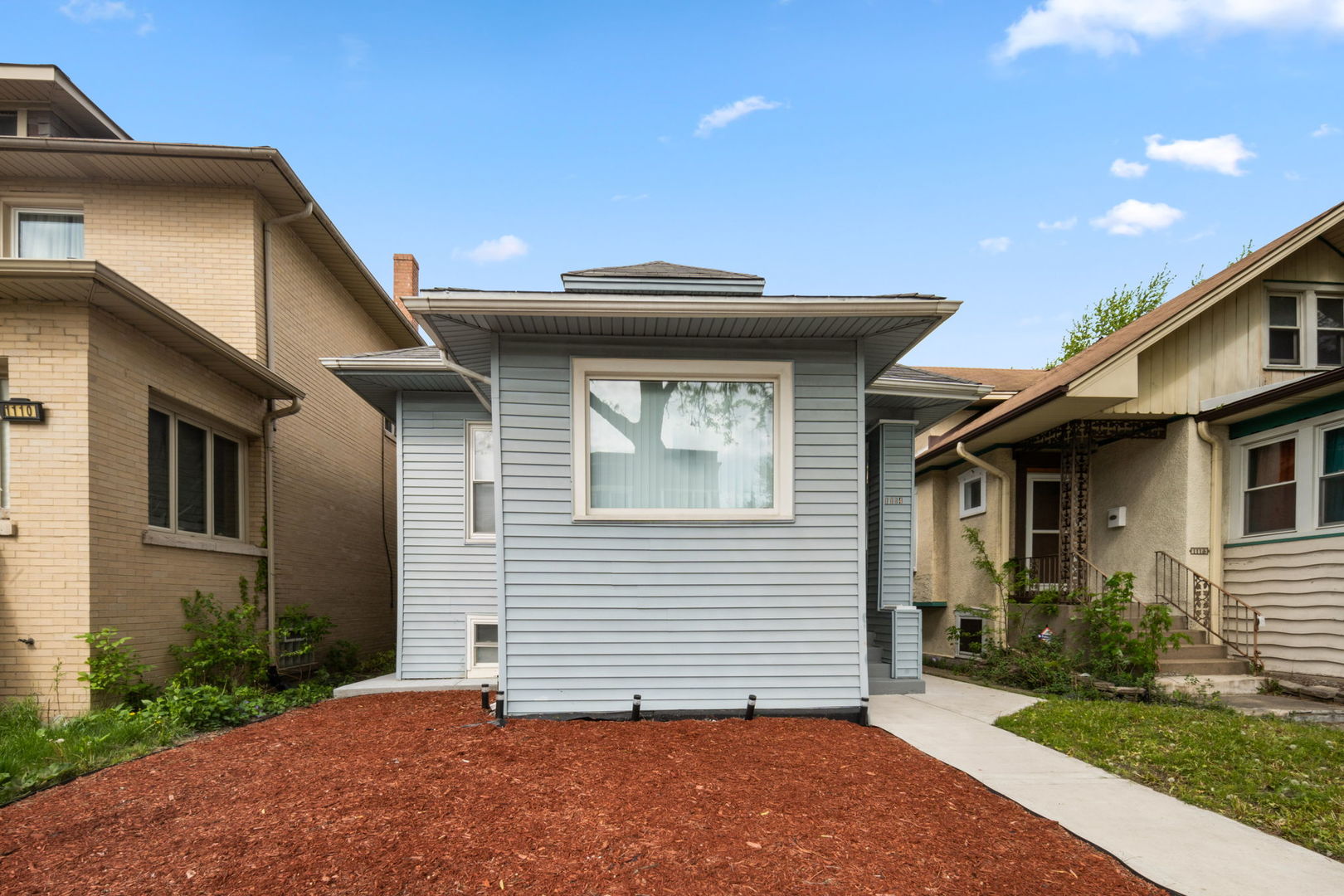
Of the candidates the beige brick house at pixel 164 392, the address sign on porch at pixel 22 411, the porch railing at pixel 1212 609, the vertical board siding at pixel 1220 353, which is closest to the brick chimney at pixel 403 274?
the beige brick house at pixel 164 392

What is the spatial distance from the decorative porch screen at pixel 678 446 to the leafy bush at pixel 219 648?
4.29 metres

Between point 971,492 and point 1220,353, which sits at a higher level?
point 1220,353

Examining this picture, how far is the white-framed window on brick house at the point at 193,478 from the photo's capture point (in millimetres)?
7273

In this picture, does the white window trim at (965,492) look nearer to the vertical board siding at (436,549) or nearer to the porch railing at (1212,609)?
the porch railing at (1212,609)

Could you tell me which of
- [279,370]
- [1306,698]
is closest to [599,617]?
[279,370]

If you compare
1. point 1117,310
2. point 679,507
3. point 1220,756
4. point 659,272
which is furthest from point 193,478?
point 1117,310

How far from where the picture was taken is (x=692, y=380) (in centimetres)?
596

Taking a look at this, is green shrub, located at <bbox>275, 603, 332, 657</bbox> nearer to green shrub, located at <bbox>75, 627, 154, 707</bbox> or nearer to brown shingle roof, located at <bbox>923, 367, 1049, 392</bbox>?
green shrub, located at <bbox>75, 627, 154, 707</bbox>

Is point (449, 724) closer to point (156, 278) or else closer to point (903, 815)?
point (903, 815)

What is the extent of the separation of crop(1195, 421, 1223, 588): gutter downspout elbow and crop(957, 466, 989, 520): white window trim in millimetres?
2895

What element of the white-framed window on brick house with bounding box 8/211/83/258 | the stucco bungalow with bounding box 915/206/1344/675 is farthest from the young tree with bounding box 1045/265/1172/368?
the white-framed window on brick house with bounding box 8/211/83/258

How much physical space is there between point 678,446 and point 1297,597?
689 cm

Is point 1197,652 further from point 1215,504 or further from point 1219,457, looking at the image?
point 1219,457

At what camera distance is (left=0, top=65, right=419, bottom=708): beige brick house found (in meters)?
5.96
